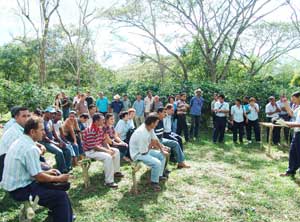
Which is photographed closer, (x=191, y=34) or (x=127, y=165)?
(x=127, y=165)

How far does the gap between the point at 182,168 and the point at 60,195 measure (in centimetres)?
413

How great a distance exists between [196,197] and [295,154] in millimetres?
2555

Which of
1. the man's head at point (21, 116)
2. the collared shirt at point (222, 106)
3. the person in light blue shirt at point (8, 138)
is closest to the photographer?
the person in light blue shirt at point (8, 138)

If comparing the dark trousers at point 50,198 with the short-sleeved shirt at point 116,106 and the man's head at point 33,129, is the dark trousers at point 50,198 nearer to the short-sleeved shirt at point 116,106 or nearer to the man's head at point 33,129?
the man's head at point 33,129

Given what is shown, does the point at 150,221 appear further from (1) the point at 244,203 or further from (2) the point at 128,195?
(1) the point at 244,203

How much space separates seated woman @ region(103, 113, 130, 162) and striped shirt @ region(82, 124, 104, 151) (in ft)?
1.21

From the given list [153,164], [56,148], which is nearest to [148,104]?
[56,148]

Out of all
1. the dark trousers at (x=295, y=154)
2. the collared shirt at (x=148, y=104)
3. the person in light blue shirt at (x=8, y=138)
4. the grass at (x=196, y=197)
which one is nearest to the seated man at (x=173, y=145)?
the grass at (x=196, y=197)

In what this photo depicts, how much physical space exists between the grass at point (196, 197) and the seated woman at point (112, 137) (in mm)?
430

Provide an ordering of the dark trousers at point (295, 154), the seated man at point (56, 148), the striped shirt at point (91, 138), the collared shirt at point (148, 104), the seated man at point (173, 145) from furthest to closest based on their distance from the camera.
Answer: the collared shirt at point (148, 104) → the seated man at point (173, 145) → the dark trousers at point (295, 154) → the seated man at point (56, 148) → the striped shirt at point (91, 138)

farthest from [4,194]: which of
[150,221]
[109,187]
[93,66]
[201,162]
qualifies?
[93,66]

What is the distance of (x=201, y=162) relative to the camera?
8508mm

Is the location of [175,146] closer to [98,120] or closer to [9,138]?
[98,120]

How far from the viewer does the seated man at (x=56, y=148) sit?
264 inches
